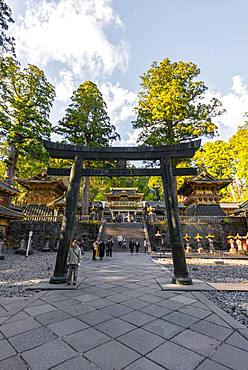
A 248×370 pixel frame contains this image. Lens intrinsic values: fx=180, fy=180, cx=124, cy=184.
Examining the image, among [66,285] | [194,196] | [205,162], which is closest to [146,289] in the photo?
[66,285]

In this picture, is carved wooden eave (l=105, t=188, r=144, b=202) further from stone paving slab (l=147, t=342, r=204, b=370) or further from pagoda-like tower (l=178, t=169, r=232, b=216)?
stone paving slab (l=147, t=342, r=204, b=370)

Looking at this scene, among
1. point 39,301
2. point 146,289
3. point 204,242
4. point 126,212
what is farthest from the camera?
point 126,212

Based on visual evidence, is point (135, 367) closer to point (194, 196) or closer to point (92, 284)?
point (92, 284)

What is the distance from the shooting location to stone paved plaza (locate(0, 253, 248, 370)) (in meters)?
2.22

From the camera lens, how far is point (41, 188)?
2430 centimetres

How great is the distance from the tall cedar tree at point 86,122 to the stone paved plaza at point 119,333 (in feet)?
59.5

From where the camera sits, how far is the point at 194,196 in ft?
77.0

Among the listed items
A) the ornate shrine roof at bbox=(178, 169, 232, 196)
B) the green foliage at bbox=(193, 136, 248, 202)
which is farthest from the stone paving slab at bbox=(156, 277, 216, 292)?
the green foliage at bbox=(193, 136, 248, 202)

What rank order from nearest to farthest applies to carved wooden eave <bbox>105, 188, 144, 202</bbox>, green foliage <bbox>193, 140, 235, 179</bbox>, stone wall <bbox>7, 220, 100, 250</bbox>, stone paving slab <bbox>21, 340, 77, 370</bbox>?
stone paving slab <bbox>21, 340, 77, 370</bbox> → stone wall <bbox>7, 220, 100, 250</bbox> → green foliage <bbox>193, 140, 235, 179</bbox> → carved wooden eave <bbox>105, 188, 144, 202</bbox>

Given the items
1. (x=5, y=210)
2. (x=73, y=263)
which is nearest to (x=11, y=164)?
(x=5, y=210)

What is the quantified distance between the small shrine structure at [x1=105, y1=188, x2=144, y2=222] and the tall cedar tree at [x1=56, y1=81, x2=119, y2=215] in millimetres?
11113

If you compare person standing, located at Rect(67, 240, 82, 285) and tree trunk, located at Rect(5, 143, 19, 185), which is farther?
tree trunk, located at Rect(5, 143, 19, 185)

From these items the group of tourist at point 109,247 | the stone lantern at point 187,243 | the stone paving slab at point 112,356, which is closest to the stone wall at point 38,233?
the group of tourist at point 109,247

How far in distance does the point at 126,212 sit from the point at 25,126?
20877 millimetres
